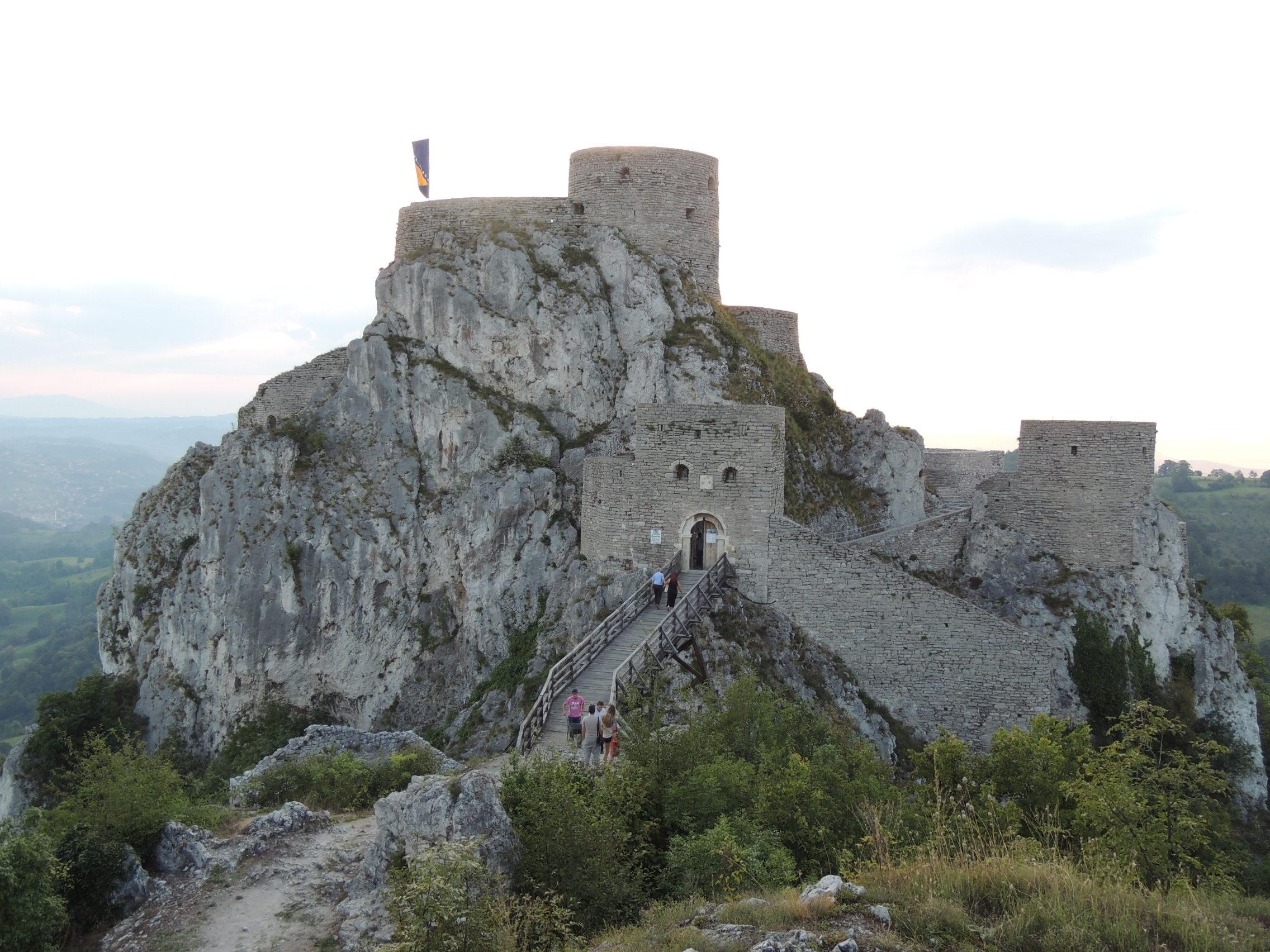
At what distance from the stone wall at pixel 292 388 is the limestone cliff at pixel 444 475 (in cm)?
172

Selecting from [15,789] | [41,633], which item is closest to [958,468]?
[15,789]

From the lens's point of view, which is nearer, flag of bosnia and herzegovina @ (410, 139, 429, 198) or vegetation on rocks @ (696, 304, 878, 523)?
vegetation on rocks @ (696, 304, 878, 523)

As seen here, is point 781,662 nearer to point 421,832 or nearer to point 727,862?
point 727,862

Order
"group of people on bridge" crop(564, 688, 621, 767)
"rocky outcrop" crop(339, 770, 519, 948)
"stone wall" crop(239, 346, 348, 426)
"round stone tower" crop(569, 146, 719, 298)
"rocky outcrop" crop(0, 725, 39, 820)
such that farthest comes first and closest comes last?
"stone wall" crop(239, 346, 348, 426)
"rocky outcrop" crop(0, 725, 39, 820)
"round stone tower" crop(569, 146, 719, 298)
"group of people on bridge" crop(564, 688, 621, 767)
"rocky outcrop" crop(339, 770, 519, 948)

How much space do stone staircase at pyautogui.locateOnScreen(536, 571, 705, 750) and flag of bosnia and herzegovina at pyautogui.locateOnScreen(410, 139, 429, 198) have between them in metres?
22.6

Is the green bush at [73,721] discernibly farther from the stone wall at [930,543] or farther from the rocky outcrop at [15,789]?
the stone wall at [930,543]

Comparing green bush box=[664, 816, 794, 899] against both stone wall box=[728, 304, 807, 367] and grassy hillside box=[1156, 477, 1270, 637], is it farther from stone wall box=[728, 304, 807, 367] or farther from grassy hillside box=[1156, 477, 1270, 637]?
grassy hillside box=[1156, 477, 1270, 637]

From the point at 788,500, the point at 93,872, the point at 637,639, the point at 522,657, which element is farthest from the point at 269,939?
the point at 788,500

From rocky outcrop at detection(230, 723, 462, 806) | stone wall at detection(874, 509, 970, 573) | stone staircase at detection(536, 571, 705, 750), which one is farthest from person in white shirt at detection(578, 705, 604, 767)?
stone wall at detection(874, 509, 970, 573)

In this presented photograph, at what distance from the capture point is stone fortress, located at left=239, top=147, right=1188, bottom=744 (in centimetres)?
2370

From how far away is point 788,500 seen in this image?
1240 inches

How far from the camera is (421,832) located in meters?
11.2

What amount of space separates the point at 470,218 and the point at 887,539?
21552 millimetres

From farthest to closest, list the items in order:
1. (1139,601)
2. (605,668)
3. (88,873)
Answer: (1139,601) < (605,668) < (88,873)
